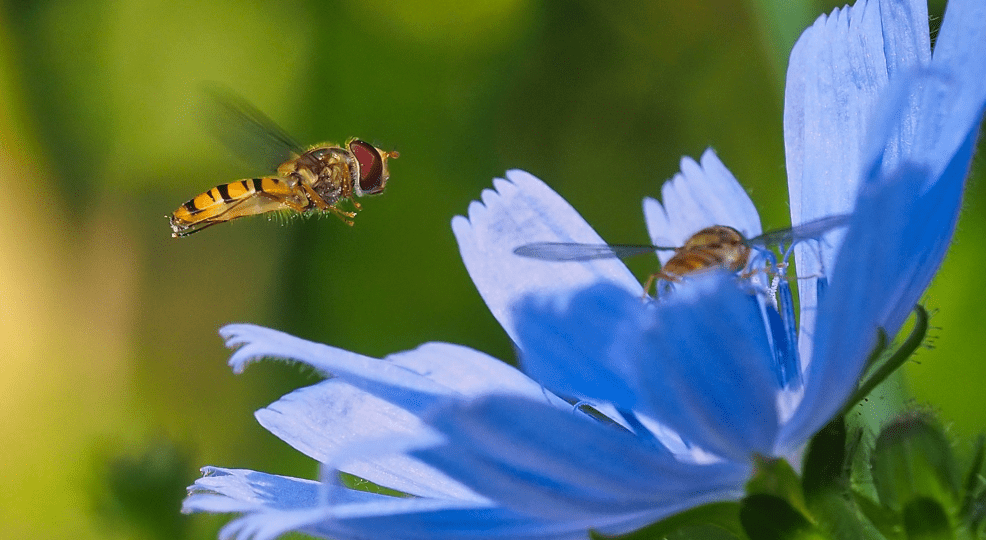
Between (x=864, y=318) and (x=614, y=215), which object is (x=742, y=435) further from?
(x=614, y=215)

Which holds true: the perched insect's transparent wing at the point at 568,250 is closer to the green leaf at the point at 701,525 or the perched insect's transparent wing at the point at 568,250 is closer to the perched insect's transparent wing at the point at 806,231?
the perched insect's transparent wing at the point at 806,231

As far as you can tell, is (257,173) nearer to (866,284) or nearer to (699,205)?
(699,205)

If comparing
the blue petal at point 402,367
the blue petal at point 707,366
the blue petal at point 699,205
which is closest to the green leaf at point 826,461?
the blue petal at point 707,366

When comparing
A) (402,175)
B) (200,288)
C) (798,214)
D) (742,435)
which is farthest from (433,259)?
(742,435)

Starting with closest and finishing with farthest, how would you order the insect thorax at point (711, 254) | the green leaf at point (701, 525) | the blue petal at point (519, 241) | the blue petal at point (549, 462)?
the blue petal at point (549, 462) → the green leaf at point (701, 525) → the insect thorax at point (711, 254) → the blue petal at point (519, 241)

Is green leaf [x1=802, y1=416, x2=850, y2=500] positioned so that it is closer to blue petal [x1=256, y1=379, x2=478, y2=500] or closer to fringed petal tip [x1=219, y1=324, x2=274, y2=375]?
blue petal [x1=256, y1=379, x2=478, y2=500]

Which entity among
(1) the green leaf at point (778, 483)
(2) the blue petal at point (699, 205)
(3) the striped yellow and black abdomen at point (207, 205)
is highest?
(3) the striped yellow and black abdomen at point (207, 205)

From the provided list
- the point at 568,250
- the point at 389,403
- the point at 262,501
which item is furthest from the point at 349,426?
the point at 568,250

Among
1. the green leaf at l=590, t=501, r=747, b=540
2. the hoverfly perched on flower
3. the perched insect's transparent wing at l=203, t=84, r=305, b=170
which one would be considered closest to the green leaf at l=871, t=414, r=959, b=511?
the green leaf at l=590, t=501, r=747, b=540
